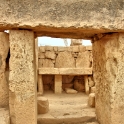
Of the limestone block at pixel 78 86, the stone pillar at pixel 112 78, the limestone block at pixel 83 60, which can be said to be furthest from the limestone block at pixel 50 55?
the stone pillar at pixel 112 78

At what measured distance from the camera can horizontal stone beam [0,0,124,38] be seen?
1.95 metres

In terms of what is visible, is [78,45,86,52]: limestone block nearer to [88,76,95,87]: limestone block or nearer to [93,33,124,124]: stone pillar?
[88,76,95,87]: limestone block

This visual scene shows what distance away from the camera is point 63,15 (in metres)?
2.00

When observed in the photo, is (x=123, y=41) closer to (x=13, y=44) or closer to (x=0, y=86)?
(x=13, y=44)

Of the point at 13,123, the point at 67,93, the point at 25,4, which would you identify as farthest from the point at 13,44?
the point at 67,93

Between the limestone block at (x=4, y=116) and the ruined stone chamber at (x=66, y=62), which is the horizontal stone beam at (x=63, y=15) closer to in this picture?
the limestone block at (x=4, y=116)

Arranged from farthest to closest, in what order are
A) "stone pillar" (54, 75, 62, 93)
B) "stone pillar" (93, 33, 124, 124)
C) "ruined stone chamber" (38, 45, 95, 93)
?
"ruined stone chamber" (38, 45, 95, 93)
"stone pillar" (54, 75, 62, 93)
"stone pillar" (93, 33, 124, 124)

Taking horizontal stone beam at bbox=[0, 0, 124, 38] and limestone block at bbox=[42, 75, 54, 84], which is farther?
limestone block at bbox=[42, 75, 54, 84]

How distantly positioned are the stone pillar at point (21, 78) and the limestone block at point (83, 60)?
16.0ft

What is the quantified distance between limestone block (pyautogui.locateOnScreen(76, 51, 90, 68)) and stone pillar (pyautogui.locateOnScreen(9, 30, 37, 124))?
16.0 feet

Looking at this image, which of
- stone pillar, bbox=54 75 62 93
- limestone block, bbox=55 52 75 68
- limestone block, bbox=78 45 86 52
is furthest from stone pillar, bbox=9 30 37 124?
limestone block, bbox=78 45 86 52

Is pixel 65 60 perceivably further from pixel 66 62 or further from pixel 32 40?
pixel 32 40

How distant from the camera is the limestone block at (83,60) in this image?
677 centimetres

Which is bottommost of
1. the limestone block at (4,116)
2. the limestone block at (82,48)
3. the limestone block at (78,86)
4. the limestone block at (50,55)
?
the limestone block at (78,86)
